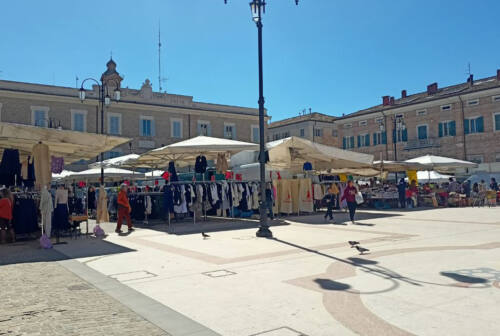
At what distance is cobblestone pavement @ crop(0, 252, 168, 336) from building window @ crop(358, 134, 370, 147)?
47.9 metres

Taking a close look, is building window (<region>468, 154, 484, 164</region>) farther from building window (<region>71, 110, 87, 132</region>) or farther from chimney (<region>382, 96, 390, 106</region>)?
building window (<region>71, 110, 87, 132</region>)

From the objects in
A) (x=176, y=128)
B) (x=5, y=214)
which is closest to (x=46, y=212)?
(x=5, y=214)

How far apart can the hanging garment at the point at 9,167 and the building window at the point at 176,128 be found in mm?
29776

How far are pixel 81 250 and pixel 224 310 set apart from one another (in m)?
6.49

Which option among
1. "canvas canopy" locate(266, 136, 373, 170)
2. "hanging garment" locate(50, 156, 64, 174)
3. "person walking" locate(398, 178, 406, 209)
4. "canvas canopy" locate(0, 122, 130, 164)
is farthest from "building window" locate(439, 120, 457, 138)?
"hanging garment" locate(50, 156, 64, 174)

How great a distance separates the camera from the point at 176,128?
1716 inches

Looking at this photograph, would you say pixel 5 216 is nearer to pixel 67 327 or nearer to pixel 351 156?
pixel 67 327

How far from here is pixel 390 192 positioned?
23578 mm

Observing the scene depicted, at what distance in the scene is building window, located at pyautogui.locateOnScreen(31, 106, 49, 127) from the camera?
1416 inches

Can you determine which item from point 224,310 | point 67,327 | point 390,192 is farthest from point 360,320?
point 390,192

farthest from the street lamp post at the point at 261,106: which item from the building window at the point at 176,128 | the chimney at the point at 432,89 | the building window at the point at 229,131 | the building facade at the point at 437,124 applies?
the chimney at the point at 432,89

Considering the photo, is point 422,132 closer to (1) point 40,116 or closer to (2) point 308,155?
(2) point 308,155

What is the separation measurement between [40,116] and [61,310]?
35441 mm

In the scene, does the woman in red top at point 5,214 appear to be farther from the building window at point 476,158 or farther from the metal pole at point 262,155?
the building window at point 476,158
